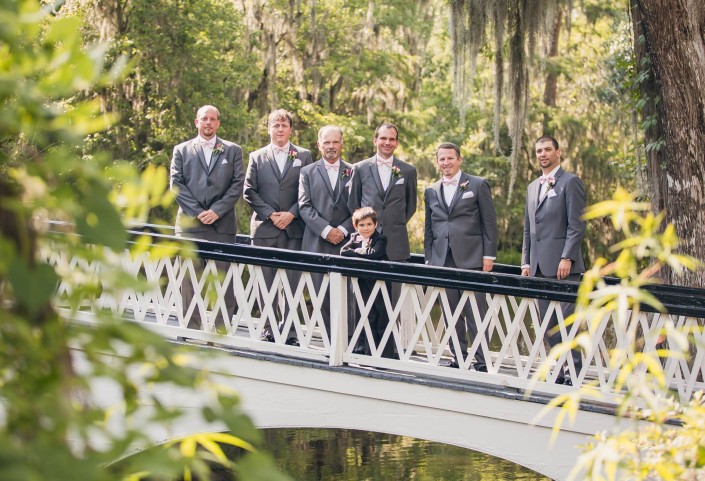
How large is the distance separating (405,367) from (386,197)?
1658mm

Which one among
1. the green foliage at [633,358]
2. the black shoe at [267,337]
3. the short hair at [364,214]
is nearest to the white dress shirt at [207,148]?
the black shoe at [267,337]

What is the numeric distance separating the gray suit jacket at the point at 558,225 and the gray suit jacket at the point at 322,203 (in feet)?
5.13

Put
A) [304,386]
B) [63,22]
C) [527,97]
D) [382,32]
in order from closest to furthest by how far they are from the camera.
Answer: [63,22]
[304,386]
[527,97]
[382,32]

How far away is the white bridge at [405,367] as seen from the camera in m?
7.04

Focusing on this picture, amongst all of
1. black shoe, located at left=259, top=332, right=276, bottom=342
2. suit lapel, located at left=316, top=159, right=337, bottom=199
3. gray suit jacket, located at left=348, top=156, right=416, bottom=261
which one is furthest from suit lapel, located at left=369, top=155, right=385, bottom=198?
black shoe, located at left=259, top=332, right=276, bottom=342

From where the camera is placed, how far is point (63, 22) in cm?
158

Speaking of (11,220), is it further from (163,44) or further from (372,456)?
(163,44)

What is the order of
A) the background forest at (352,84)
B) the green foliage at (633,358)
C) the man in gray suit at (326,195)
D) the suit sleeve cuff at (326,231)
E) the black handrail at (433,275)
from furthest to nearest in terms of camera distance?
1. the background forest at (352,84)
2. the man in gray suit at (326,195)
3. the suit sleeve cuff at (326,231)
4. the black handrail at (433,275)
5. the green foliage at (633,358)

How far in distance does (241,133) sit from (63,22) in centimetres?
1913

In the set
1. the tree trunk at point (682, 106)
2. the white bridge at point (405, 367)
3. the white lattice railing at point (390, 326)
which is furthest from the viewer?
the tree trunk at point (682, 106)

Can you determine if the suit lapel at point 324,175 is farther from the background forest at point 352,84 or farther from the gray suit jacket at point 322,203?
the background forest at point 352,84

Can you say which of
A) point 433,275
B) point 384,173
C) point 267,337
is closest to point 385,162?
point 384,173

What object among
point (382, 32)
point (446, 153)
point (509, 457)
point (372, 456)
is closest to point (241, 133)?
point (382, 32)

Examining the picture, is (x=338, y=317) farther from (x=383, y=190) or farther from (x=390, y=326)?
(x=383, y=190)
